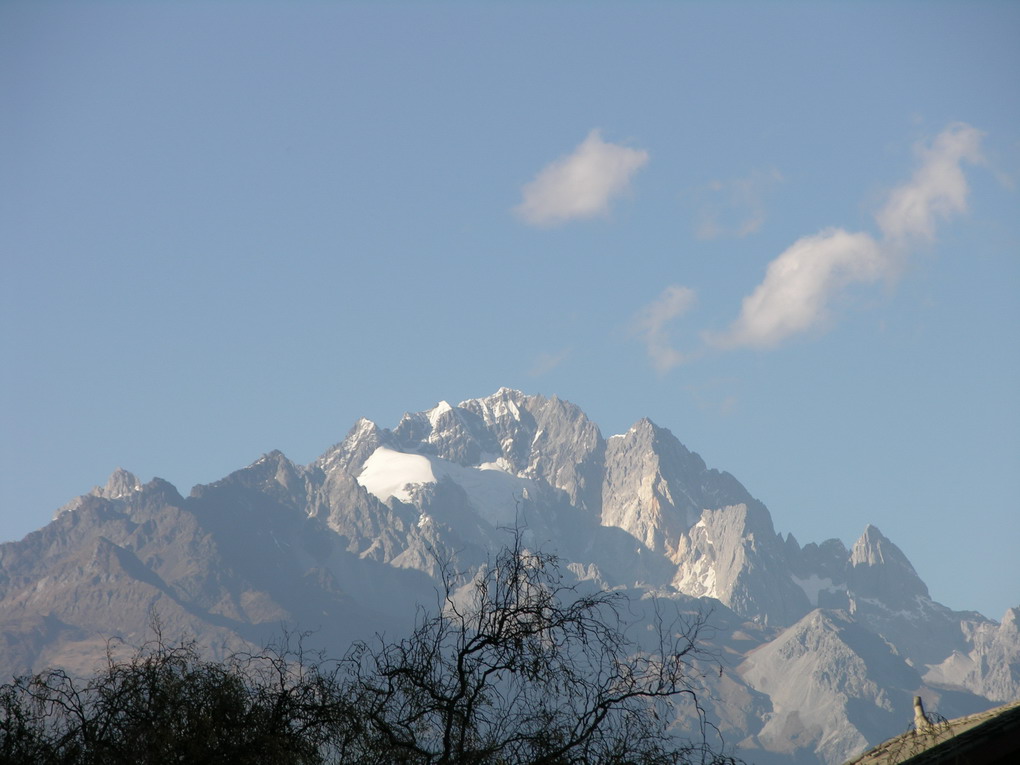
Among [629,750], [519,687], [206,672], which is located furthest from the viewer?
[206,672]

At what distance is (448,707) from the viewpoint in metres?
14.4

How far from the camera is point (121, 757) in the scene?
1434 centimetres

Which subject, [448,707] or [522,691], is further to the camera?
[522,691]

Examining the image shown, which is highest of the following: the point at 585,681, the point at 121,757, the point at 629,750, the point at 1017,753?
the point at 121,757

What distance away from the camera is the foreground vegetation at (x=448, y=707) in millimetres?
14133

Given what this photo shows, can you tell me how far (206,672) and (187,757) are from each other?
2.19 m

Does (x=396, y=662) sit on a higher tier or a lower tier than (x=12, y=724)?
lower

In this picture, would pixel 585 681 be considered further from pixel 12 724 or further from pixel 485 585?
pixel 12 724

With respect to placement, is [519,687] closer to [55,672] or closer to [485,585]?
[485,585]

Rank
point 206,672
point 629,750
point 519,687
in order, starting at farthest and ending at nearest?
1. point 206,672
2. point 519,687
3. point 629,750

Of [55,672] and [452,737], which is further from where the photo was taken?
[55,672]

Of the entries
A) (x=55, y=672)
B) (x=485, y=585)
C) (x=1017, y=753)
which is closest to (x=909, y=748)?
(x=1017, y=753)

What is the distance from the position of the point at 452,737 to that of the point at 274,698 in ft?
8.04

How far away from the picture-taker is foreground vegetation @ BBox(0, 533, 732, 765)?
14.1 metres
